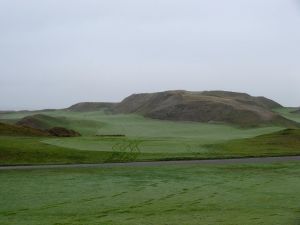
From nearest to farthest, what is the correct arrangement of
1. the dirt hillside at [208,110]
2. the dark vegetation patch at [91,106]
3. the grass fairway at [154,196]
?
the grass fairway at [154,196] < the dirt hillside at [208,110] < the dark vegetation patch at [91,106]

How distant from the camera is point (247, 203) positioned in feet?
59.8

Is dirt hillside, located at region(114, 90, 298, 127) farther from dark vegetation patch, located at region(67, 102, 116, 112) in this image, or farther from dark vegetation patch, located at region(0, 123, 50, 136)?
dark vegetation patch, located at region(0, 123, 50, 136)

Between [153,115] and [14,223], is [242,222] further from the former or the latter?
[153,115]

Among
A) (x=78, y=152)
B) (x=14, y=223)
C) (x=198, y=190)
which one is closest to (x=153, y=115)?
Answer: (x=78, y=152)

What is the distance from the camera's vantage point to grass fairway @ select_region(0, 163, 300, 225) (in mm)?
15047

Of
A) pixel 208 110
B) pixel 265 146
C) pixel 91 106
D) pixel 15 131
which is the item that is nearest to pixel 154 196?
pixel 265 146

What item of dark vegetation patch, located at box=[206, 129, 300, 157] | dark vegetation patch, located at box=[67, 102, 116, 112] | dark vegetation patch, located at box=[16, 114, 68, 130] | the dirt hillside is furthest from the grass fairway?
dark vegetation patch, located at box=[67, 102, 116, 112]

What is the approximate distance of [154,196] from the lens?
66.8ft

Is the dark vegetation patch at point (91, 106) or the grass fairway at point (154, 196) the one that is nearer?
the grass fairway at point (154, 196)

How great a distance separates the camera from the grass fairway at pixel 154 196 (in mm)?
15047

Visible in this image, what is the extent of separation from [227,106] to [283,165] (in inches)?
2420

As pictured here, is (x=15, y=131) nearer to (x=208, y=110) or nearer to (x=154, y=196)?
(x=154, y=196)

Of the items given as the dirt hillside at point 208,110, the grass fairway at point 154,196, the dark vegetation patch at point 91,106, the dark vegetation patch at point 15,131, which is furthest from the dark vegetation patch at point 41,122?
the dark vegetation patch at point 91,106

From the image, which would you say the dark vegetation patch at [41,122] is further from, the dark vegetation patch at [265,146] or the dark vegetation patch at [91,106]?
the dark vegetation patch at [91,106]
